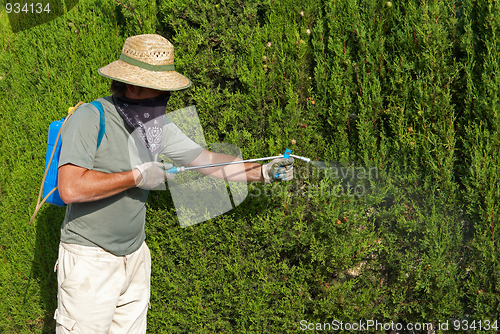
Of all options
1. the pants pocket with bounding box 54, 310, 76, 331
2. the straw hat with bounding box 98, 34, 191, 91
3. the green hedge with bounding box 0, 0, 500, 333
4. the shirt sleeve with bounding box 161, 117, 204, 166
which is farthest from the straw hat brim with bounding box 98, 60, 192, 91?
the pants pocket with bounding box 54, 310, 76, 331

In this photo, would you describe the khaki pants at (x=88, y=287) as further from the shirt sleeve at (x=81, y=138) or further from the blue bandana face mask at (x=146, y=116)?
the blue bandana face mask at (x=146, y=116)

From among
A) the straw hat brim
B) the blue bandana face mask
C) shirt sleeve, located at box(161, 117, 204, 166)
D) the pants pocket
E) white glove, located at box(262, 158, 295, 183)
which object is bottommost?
the pants pocket

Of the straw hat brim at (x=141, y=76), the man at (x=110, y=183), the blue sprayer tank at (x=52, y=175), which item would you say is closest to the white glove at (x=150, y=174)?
the man at (x=110, y=183)

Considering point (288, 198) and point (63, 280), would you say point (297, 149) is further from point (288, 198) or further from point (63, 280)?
point (63, 280)

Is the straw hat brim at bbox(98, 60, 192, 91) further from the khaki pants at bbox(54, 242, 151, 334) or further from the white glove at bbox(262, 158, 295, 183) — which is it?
the khaki pants at bbox(54, 242, 151, 334)

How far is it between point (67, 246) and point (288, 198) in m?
1.99

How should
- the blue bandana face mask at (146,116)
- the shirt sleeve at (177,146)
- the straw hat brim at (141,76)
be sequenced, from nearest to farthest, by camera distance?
the straw hat brim at (141,76)
the blue bandana face mask at (146,116)
the shirt sleeve at (177,146)

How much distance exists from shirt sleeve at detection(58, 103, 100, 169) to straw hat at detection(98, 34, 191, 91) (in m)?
0.32

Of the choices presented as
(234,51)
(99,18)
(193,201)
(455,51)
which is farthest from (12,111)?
(455,51)

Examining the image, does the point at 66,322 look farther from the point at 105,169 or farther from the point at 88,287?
the point at 105,169

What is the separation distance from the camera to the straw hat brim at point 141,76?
2496 millimetres

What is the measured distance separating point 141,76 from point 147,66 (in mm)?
109

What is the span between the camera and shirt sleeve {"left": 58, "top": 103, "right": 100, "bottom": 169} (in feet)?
7.72

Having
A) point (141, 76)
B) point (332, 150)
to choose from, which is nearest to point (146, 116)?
point (141, 76)
